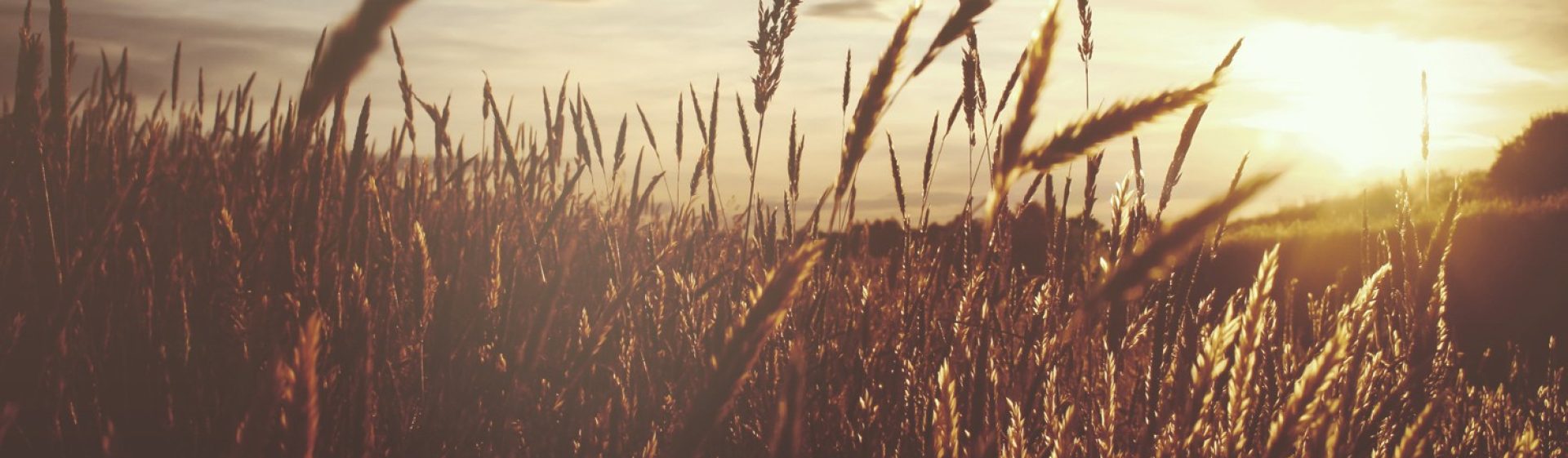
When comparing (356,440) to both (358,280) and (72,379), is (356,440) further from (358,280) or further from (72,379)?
(72,379)

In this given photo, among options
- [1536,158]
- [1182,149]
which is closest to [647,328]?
[1182,149]

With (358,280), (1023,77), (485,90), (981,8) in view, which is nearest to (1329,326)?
(981,8)

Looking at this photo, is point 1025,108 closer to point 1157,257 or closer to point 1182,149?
point 1157,257

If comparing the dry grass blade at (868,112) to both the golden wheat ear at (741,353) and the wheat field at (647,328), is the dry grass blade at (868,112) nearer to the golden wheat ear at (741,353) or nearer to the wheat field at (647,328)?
the wheat field at (647,328)

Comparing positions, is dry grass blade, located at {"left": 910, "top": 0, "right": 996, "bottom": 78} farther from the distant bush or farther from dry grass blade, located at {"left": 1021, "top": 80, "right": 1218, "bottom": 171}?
the distant bush

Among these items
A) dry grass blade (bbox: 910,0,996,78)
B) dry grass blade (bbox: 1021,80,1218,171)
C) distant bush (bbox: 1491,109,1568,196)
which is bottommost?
distant bush (bbox: 1491,109,1568,196)

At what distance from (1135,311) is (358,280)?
1.52 metres

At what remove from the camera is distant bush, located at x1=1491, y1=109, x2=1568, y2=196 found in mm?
12289

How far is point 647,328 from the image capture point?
204 cm

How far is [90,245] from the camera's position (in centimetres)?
123

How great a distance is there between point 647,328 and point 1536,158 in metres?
14.6

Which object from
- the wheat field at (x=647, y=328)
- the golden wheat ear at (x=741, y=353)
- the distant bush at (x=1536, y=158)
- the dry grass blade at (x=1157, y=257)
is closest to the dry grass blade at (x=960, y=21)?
the wheat field at (x=647, y=328)

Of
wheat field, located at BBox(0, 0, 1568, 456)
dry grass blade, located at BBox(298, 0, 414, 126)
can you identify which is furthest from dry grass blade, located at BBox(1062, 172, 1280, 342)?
dry grass blade, located at BBox(298, 0, 414, 126)

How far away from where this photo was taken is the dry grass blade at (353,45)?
24.1 inches
